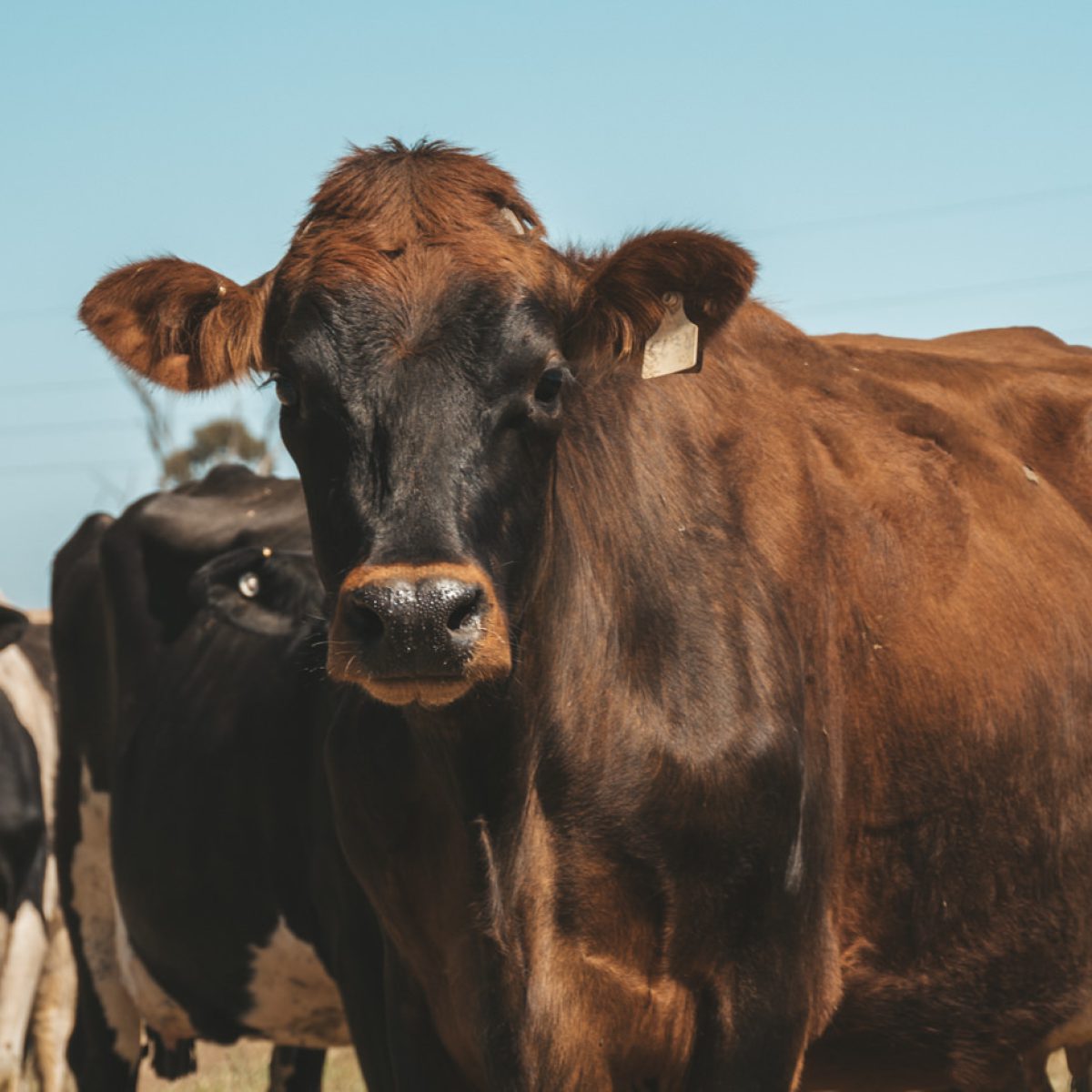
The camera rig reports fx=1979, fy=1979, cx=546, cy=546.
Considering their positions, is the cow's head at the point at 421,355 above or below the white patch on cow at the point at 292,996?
above

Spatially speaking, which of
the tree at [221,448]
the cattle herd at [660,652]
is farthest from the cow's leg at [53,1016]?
the tree at [221,448]

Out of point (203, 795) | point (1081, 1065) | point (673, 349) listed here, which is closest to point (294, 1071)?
point (203, 795)

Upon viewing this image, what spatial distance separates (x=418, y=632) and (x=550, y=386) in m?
0.84

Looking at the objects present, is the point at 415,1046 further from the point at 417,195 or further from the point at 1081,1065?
the point at 1081,1065

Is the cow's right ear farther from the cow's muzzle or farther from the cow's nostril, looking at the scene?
the cow's nostril

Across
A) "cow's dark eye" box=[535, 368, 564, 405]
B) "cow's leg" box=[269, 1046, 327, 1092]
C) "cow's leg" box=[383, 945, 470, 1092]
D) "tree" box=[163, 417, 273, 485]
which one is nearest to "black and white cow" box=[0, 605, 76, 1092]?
"cow's leg" box=[269, 1046, 327, 1092]

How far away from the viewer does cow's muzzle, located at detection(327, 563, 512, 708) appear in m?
3.96

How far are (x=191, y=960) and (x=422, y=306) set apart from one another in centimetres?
394

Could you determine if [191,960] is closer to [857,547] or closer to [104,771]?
[104,771]

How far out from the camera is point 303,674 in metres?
7.17

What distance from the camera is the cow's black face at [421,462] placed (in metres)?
4.02

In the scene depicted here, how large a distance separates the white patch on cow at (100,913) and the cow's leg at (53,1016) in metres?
2.07

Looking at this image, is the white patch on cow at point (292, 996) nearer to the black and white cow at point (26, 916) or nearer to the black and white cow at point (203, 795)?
the black and white cow at point (203, 795)

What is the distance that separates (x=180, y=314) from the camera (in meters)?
4.95
